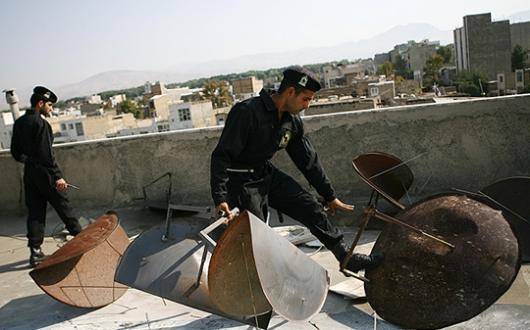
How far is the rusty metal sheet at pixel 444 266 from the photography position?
2984mm

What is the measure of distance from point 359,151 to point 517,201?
2.00 m

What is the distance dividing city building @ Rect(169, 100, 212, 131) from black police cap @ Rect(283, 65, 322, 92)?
55.9 metres

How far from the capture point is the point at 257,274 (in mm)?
2541

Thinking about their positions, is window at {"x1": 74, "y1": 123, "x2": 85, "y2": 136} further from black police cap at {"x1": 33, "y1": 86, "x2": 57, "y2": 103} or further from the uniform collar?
the uniform collar

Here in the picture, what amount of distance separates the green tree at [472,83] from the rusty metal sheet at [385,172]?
199 ft

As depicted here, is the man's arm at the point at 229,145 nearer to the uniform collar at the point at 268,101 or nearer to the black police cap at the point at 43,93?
the uniform collar at the point at 268,101

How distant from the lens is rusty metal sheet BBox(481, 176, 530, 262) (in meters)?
3.73

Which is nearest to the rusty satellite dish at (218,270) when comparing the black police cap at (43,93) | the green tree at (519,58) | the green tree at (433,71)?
the black police cap at (43,93)

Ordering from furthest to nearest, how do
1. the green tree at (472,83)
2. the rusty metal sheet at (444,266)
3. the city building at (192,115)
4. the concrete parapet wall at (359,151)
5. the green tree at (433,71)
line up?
the green tree at (433,71) < the green tree at (472,83) < the city building at (192,115) < the concrete parapet wall at (359,151) < the rusty metal sheet at (444,266)

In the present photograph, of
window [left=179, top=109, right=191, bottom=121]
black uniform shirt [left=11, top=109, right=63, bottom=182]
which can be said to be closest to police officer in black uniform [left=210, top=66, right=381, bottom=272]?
black uniform shirt [left=11, top=109, right=63, bottom=182]

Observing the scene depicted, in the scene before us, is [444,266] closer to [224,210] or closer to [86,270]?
[224,210]

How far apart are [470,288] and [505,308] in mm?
531

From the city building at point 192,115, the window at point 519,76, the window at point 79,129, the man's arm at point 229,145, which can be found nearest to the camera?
the man's arm at point 229,145

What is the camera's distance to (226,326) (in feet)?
11.3
